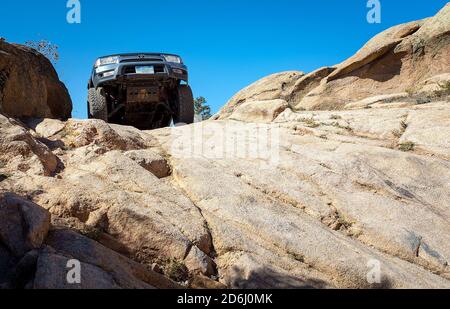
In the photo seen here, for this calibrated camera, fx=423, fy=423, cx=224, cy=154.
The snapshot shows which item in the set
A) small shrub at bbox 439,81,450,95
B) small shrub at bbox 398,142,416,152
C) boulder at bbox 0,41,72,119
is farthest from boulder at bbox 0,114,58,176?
small shrub at bbox 439,81,450,95

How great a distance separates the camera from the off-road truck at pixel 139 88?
887 cm

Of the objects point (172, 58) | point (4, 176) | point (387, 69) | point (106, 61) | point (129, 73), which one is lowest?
point (4, 176)

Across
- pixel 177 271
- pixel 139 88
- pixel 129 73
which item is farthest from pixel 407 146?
pixel 129 73

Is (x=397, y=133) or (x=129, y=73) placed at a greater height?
(x=129, y=73)

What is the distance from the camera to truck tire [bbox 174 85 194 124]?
9680 millimetres

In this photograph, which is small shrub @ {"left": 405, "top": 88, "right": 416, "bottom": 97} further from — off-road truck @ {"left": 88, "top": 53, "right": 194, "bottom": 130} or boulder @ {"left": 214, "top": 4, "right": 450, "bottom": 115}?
off-road truck @ {"left": 88, "top": 53, "right": 194, "bottom": 130}

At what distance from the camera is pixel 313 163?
6.74 m

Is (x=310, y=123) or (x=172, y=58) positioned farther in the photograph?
(x=172, y=58)

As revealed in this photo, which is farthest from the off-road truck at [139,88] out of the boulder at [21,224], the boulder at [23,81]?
the boulder at [21,224]

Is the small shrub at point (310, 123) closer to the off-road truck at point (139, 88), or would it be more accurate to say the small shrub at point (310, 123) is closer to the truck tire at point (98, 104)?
the off-road truck at point (139, 88)

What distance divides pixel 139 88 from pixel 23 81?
230cm

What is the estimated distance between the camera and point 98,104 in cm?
898

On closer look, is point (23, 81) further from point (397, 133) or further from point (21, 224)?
point (397, 133)
